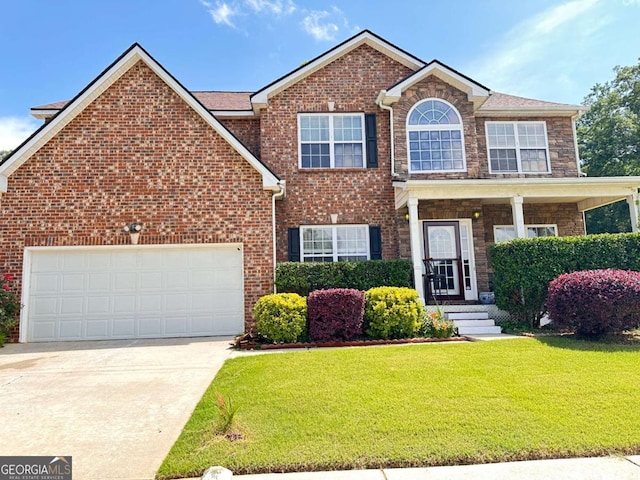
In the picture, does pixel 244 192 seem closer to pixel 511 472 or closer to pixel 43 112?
pixel 43 112

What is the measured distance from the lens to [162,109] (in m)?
10.9

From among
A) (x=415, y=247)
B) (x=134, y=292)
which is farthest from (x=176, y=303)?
(x=415, y=247)

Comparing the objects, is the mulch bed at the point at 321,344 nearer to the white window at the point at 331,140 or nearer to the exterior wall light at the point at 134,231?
the exterior wall light at the point at 134,231

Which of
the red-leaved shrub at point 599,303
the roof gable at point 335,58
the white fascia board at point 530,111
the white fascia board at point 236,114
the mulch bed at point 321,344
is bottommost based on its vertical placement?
the mulch bed at point 321,344

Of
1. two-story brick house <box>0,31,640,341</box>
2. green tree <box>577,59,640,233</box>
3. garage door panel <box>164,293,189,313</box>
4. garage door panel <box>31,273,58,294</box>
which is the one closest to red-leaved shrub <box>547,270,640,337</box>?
two-story brick house <box>0,31,640,341</box>

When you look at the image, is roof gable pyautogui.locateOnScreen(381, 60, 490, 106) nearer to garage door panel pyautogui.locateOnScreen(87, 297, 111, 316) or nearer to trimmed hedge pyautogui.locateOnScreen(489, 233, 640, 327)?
trimmed hedge pyautogui.locateOnScreen(489, 233, 640, 327)

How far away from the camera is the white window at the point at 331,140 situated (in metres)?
12.5

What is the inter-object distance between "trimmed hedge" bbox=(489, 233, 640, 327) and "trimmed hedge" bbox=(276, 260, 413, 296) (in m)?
2.72

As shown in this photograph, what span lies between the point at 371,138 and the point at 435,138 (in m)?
1.99

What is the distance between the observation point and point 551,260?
31.7 feet

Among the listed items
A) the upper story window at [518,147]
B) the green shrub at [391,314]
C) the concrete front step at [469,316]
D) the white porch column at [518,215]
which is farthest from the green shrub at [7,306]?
the upper story window at [518,147]

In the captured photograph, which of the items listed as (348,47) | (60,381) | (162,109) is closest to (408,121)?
(348,47)

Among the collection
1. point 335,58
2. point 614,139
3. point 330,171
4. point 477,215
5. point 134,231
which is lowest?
point 134,231

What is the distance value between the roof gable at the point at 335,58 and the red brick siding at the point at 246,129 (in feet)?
2.41
